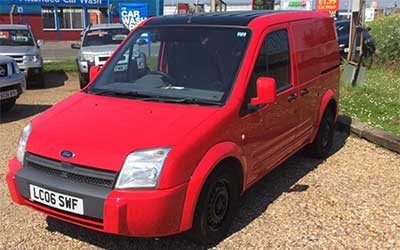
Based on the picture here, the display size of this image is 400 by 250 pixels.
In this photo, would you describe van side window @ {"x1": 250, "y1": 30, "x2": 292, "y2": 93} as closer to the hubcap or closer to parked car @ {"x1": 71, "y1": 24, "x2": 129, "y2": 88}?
the hubcap

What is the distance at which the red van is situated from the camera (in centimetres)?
317

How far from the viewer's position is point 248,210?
4.43 metres

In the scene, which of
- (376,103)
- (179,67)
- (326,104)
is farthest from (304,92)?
(376,103)

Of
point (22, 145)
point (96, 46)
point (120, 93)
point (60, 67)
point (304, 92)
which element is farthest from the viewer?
point (60, 67)

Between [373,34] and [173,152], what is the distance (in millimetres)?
14448

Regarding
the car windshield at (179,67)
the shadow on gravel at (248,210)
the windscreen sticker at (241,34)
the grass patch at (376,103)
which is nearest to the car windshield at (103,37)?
the grass patch at (376,103)

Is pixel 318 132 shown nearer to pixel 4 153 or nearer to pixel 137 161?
pixel 137 161

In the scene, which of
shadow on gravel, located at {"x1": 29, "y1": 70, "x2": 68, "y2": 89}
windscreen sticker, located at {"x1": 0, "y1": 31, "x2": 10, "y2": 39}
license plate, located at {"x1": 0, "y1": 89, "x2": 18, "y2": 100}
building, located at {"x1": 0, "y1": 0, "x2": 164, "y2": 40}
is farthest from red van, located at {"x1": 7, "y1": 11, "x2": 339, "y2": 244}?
building, located at {"x1": 0, "y1": 0, "x2": 164, "y2": 40}

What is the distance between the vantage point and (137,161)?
3.17m

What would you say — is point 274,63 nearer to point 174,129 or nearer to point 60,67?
point 174,129

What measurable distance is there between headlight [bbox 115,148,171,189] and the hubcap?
0.63m

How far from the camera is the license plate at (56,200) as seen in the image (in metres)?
Result: 3.24

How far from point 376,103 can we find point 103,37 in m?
7.96

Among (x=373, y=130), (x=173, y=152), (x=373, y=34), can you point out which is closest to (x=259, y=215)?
(x=173, y=152)
